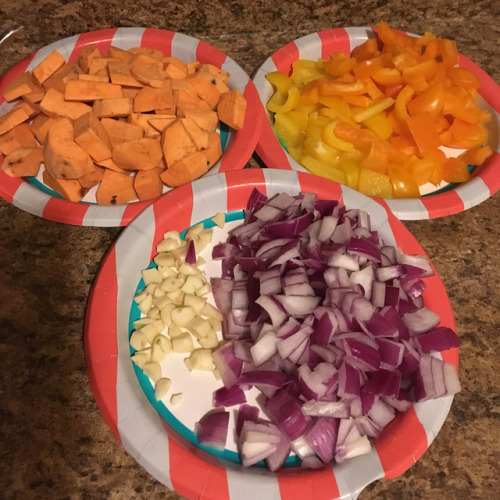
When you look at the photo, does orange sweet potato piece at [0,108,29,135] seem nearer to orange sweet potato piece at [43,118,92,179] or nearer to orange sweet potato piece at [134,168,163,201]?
orange sweet potato piece at [43,118,92,179]

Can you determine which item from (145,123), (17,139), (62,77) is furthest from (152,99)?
(17,139)

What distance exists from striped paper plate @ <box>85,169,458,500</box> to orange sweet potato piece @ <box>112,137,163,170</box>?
104 mm

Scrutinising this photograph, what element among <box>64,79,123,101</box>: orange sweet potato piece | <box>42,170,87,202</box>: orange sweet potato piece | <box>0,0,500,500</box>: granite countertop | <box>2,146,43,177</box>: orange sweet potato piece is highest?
<box>64,79,123,101</box>: orange sweet potato piece

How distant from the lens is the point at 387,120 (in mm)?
1349

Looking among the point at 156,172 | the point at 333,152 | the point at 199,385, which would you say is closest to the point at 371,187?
the point at 333,152

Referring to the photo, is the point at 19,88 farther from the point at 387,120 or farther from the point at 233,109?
the point at 387,120

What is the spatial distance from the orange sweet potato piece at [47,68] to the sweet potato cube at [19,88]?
0.03 m

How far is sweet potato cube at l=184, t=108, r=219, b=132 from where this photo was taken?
120 cm

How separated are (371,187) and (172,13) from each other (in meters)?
0.93

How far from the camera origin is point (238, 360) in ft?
3.05

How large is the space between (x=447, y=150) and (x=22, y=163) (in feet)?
4.13

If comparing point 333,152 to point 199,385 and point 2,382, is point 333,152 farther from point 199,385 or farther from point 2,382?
point 2,382

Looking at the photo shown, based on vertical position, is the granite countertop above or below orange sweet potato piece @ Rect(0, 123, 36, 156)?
below

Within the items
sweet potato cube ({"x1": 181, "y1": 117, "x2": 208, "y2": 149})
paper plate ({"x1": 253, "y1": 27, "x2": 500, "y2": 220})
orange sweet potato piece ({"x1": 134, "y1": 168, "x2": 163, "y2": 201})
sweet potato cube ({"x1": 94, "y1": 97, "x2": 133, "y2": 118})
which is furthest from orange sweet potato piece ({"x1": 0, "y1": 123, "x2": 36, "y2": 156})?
paper plate ({"x1": 253, "y1": 27, "x2": 500, "y2": 220})
